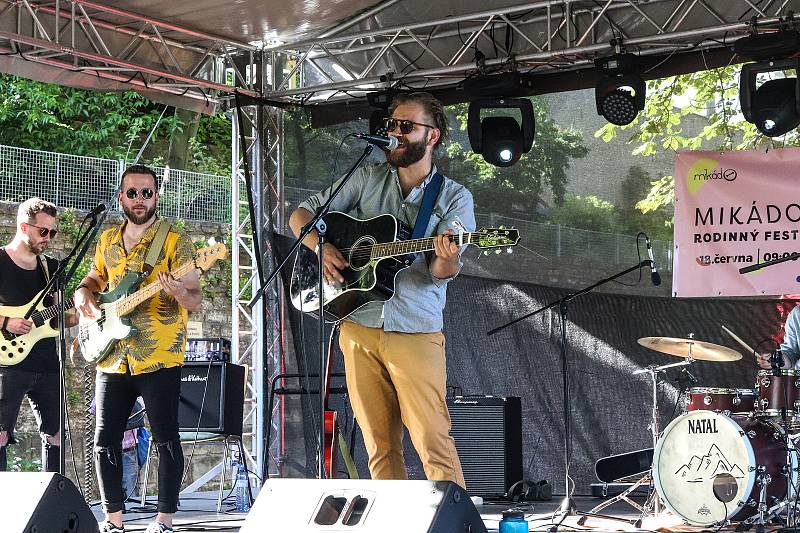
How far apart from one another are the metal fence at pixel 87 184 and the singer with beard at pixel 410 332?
25.1 ft

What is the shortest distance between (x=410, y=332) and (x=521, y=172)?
349 cm

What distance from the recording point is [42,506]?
3.45m

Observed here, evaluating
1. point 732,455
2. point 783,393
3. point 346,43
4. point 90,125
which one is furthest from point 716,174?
point 90,125

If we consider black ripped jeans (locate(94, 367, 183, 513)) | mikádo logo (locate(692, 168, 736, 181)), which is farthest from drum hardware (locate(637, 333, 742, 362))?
black ripped jeans (locate(94, 367, 183, 513))

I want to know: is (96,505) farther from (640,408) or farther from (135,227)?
(640,408)

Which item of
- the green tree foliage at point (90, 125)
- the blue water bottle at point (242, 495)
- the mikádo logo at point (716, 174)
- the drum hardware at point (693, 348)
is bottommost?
the blue water bottle at point (242, 495)

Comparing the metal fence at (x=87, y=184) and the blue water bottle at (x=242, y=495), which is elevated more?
the metal fence at (x=87, y=184)

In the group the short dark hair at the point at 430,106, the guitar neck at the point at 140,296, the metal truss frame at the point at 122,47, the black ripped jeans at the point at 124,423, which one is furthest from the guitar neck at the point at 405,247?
the metal truss frame at the point at 122,47

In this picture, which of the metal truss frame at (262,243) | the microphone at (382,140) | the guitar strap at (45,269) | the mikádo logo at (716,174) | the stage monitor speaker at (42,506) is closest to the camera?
the stage monitor speaker at (42,506)

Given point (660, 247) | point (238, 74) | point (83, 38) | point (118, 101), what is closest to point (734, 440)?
point (660, 247)

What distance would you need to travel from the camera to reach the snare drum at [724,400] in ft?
18.8

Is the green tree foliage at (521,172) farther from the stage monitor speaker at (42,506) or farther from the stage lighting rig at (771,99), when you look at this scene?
the stage monitor speaker at (42,506)

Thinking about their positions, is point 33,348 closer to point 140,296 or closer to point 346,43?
point 140,296

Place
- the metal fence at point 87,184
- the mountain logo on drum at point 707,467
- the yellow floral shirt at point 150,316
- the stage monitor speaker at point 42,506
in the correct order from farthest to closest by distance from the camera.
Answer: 1. the metal fence at point 87,184
2. the mountain logo on drum at point 707,467
3. the yellow floral shirt at point 150,316
4. the stage monitor speaker at point 42,506
